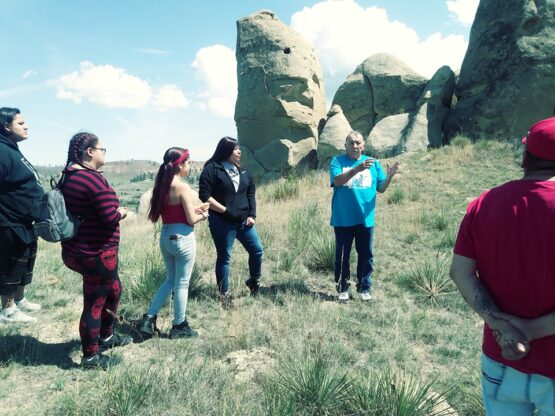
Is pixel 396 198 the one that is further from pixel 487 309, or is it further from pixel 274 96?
pixel 274 96

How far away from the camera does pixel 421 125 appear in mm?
13781

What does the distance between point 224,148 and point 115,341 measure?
215cm

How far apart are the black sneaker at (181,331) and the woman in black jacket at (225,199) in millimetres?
628

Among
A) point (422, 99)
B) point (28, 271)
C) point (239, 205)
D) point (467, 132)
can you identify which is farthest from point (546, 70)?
point (28, 271)

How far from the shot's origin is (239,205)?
172 inches

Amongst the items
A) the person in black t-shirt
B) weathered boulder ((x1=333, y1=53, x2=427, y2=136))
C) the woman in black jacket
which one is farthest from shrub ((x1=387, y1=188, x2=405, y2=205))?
weathered boulder ((x1=333, y1=53, x2=427, y2=136))

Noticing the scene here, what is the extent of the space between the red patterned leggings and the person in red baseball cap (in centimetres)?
259

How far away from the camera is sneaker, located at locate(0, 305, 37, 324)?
4.07m

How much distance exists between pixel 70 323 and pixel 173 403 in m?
2.15

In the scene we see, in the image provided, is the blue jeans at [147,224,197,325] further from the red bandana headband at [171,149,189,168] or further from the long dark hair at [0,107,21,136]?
the long dark hair at [0,107,21,136]

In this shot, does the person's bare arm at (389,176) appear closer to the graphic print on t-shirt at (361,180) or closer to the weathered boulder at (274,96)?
the graphic print on t-shirt at (361,180)

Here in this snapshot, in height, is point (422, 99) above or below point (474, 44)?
below

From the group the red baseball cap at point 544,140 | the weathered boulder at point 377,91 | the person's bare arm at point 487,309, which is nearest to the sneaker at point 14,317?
the person's bare arm at point 487,309

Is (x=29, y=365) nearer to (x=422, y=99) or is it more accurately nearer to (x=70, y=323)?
(x=70, y=323)
